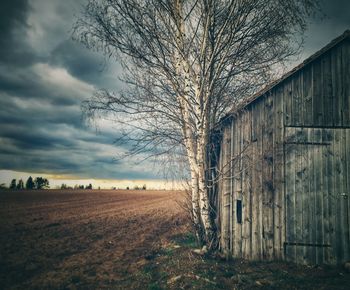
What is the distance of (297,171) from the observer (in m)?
8.78

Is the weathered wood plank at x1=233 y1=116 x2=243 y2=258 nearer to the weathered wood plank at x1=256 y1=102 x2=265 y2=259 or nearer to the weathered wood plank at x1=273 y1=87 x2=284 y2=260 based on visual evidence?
the weathered wood plank at x1=256 y1=102 x2=265 y2=259

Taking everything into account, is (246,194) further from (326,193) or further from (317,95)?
(317,95)

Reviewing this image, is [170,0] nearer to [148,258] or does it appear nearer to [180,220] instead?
[148,258]

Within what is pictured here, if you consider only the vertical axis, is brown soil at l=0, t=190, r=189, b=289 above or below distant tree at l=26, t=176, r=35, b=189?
below

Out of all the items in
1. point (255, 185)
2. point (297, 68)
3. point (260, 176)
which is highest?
point (297, 68)

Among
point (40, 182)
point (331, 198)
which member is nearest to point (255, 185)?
point (331, 198)

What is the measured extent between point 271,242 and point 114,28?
295 inches

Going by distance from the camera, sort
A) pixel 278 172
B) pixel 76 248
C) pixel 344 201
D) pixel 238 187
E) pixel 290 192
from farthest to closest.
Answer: pixel 76 248
pixel 238 187
pixel 278 172
pixel 290 192
pixel 344 201

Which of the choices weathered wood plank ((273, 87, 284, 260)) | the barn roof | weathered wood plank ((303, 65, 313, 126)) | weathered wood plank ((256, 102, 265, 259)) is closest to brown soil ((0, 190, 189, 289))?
weathered wood plank ((256, 102, 265, 259))

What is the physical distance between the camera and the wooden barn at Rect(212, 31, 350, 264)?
8516mm

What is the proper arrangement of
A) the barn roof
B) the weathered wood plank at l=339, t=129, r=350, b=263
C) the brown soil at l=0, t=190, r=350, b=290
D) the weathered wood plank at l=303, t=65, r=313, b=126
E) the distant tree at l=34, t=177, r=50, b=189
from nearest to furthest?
the brown soil at l=0, t=190, r=350, b=290
the weathered wood plank at l=339, t=129, r=350, b=263
the barn roof
the weathered wood plank at l=303, t=65, r=313, b=126
the distant tree at l=34, t=177, r=50, b=189

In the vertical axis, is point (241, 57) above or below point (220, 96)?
above

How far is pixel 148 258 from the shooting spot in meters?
9.32

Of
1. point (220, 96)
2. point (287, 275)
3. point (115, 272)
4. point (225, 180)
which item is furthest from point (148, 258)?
point (220, 96)
